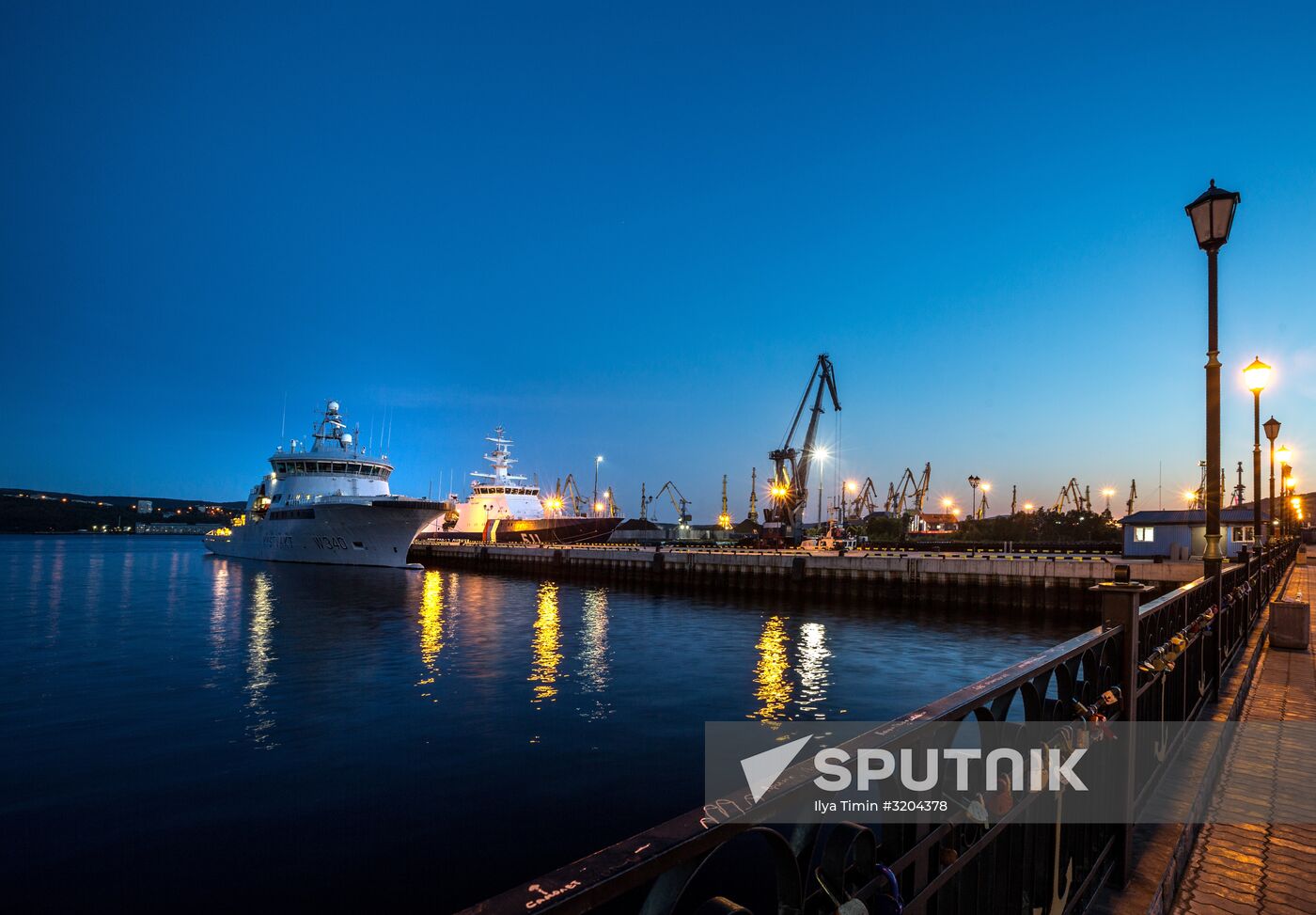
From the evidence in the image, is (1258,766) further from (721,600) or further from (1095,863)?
(721,600)

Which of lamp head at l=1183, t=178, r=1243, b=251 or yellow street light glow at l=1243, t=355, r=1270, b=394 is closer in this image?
lamp head at l=1183, t=178, r=1243, b=251

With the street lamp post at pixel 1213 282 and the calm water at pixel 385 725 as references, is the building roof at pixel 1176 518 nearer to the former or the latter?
the calm water at pixel 385 725

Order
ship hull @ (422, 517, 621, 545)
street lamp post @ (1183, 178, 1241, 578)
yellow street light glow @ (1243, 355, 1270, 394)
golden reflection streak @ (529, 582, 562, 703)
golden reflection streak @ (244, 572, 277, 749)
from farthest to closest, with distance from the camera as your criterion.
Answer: ship hull @ (422, 517, 621, 545) < golden reflection streak @ (529, 582, 562, 703) < golden reflection streak @ (244, 572, 277, 749) < yellow street light glow @ (1243, 355, 1270, 394) < street lamp post @ (1183, 178, 1241, 578)

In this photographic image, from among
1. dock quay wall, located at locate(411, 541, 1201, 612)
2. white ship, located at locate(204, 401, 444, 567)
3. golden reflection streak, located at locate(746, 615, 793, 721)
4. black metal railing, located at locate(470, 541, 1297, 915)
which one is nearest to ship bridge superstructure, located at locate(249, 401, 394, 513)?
white ship, located at locate(204, 401, 444, 567)

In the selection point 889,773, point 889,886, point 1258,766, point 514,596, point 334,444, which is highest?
point 334,444

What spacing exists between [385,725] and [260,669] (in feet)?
26.1

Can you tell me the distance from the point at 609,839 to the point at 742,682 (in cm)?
Result: 939

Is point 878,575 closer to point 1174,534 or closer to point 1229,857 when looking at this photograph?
point 1174,534

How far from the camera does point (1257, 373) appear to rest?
1161 cm

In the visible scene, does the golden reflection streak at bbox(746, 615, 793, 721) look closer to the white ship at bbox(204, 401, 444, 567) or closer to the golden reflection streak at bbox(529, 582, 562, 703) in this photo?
the golden reflection streak at bbox(529, 582, 562, 703)

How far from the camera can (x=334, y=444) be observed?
A: 67.8 m

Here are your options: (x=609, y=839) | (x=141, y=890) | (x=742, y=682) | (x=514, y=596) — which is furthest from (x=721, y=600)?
(x=141, y=890)

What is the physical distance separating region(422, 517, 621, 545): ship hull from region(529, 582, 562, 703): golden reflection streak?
4167cm

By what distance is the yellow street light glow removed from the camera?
11.4 m
